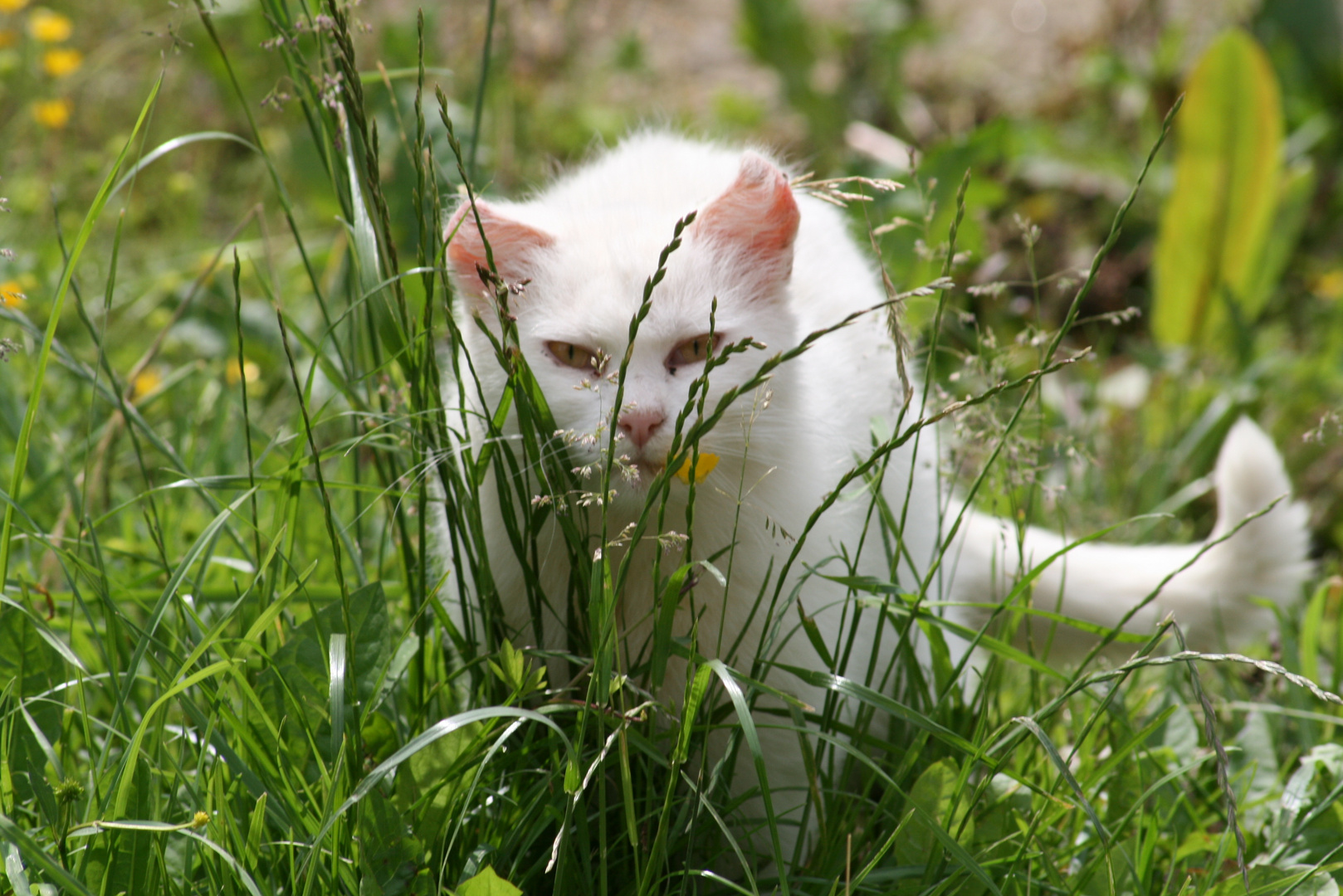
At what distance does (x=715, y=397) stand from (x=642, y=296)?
0.21 meters

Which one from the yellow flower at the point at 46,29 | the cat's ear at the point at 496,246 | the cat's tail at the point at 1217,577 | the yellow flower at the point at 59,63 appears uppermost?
the yellow flower at the point at 46,29

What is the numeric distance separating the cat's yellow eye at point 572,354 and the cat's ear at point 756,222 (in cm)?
A: 28

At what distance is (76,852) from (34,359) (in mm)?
2023

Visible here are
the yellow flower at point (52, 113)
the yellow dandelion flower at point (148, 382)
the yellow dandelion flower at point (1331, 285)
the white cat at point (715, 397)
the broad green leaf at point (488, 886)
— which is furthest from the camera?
the yellow dandelion flower at point (1331, 285)

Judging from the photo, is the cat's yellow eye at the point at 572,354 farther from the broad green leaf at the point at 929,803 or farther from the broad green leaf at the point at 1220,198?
the broad green leaf at the point at 1220,198

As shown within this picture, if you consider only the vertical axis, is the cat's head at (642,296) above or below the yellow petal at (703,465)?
above

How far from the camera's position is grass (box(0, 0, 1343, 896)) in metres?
1.39

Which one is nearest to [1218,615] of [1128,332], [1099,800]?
[1099,800]

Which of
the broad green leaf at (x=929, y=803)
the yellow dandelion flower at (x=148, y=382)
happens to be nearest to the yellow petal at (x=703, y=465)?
the broad green leaf at (x=929, y=803)

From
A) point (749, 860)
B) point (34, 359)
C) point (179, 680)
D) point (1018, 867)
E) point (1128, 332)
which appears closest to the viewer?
point (179, 680)

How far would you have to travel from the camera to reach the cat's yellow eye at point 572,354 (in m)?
1.77

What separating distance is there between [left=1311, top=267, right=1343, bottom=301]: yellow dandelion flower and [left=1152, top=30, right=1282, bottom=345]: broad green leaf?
0.49m

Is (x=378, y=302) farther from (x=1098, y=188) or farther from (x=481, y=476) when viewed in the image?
(x=1098, y=188)

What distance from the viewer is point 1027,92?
5.61m
